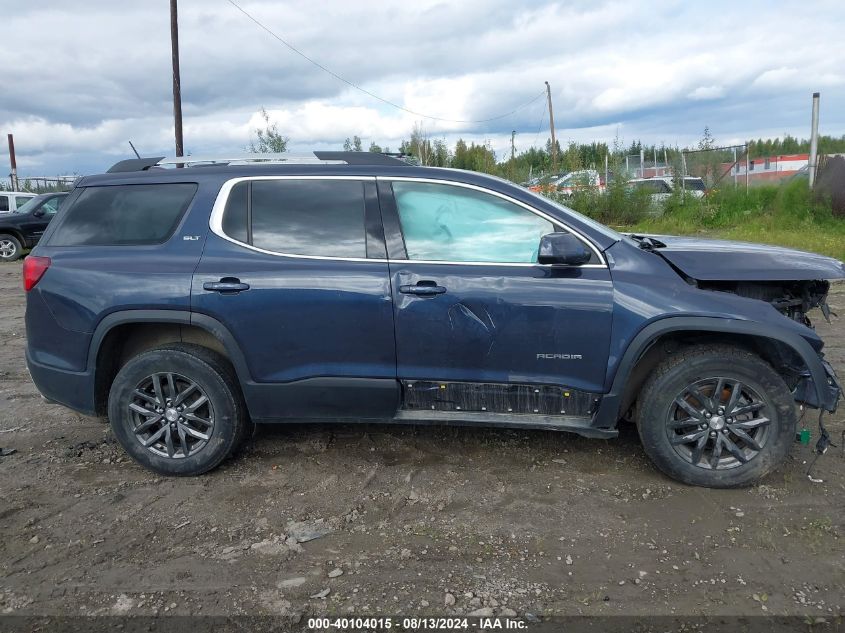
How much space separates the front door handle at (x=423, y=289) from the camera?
12.0 ft

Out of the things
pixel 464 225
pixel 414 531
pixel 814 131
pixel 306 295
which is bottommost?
pixel 414 531

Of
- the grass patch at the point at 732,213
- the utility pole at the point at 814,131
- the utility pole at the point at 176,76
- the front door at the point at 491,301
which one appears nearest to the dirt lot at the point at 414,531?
the front door at the point at 491,301

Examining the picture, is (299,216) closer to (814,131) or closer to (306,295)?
(306,295)

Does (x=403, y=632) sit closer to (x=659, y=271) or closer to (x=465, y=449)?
(x=465, y=449)

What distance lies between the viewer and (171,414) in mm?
3971

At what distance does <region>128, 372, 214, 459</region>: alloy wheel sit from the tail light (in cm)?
92

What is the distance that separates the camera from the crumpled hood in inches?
144

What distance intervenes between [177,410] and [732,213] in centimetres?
1641

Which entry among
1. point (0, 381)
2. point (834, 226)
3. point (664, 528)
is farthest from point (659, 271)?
point (834, 226)

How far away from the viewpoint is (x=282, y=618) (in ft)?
8.82

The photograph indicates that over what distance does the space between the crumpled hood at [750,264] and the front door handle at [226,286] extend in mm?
2438

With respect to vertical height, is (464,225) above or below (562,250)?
above

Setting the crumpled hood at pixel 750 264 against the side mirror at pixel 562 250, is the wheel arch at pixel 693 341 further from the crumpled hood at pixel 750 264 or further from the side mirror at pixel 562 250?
the side mirror at pixel 562 250

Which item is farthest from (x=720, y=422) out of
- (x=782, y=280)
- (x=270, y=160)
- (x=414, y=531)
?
(x=270, y=160)
